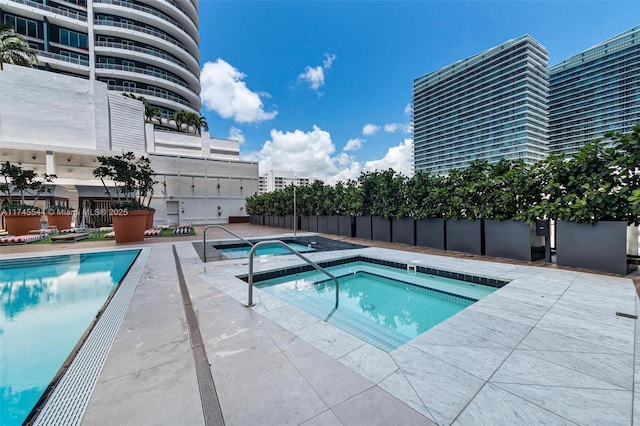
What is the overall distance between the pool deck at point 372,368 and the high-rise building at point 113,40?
3656 cm

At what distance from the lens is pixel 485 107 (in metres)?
40.7

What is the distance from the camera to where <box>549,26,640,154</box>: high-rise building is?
2458 centimetres

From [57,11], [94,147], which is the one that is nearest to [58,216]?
[94,147]

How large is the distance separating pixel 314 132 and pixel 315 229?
1722 cm

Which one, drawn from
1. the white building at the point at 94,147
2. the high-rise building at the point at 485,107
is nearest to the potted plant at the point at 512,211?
the white building at the point at 94,147

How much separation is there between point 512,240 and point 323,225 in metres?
8.09

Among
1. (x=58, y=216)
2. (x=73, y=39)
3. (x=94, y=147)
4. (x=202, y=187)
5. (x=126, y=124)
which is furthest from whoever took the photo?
(x=73, y=39)

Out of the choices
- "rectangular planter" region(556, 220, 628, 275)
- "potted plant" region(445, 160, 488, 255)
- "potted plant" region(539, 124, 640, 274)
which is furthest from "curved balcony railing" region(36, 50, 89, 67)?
"rectangular planter" region(556, 220, 628, 275)

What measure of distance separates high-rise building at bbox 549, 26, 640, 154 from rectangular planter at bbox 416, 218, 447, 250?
76.8 feet

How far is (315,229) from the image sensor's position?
13500 mm

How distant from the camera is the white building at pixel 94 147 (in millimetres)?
17172

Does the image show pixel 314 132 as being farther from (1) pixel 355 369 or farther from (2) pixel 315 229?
(1) pixel 355 369

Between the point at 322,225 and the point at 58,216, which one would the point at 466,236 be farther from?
the point at 58,216

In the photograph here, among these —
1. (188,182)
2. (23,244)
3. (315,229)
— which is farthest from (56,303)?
(188,182)
